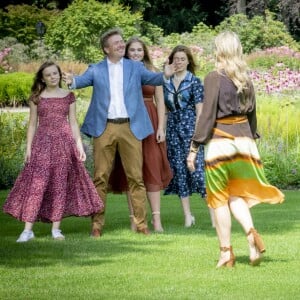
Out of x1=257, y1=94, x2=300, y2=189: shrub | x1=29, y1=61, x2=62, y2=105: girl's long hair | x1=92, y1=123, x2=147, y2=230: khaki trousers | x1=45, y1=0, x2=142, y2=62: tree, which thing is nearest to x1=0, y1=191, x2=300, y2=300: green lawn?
x1=92, y1=123, x2=147, y2=230: khaki trousers

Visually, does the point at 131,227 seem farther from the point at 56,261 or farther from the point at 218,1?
the point at 218,1

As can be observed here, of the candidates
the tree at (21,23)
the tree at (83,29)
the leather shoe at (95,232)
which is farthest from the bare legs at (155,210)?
the tree at (21,23)

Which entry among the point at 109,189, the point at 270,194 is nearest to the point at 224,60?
the point at 270,194

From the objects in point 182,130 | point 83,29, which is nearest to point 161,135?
point 182,130

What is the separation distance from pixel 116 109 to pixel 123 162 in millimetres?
514

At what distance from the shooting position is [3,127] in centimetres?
1792

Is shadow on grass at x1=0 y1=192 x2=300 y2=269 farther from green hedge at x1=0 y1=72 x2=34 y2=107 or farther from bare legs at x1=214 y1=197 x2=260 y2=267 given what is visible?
green hedge at x1=0 y1=72 x2=34 y2=107

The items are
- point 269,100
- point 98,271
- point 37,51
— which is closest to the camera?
point 98,271

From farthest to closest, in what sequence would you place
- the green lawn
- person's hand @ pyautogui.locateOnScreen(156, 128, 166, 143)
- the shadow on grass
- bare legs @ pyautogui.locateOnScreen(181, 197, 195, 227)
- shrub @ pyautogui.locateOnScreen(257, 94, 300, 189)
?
shrub @ pyautogui.locateOnScreen(257, 94, 300, 189), bare legs @ pyautogui.locateOnScreen(181, 197, 195, 227), person's hand @ pyautogui.locateOnScreen(156, 128, 166, 143), the shadow on grass, the green lawn

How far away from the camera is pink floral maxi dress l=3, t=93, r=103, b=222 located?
10.8 metres

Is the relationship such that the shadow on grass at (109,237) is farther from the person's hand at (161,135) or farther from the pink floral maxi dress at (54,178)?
the person's hand at (161,135)

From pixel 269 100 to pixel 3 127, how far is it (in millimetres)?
5177

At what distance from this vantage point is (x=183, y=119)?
11.6 metres

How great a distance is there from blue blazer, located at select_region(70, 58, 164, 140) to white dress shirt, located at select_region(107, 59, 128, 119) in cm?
3
